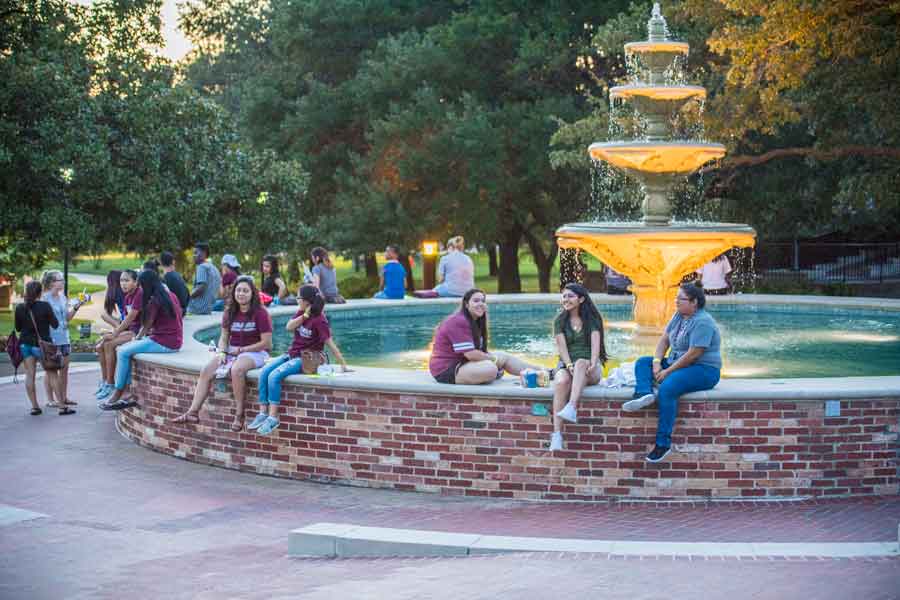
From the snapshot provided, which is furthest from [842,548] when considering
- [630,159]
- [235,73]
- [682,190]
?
[235,73]

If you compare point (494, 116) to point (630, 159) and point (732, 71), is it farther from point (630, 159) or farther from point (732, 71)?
point (630, 159)

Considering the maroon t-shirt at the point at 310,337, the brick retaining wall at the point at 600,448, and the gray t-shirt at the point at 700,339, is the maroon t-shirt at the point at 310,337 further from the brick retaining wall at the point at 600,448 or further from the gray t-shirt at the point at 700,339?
the gray t-shirt at the point at 700,339

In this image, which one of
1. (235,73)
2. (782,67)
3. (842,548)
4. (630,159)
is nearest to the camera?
(842,548)

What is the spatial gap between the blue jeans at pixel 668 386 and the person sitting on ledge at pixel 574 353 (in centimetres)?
47

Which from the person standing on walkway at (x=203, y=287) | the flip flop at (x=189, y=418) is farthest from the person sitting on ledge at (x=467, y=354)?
the person standing on walkway at (x=203, y=287)

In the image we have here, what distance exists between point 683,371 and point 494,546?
2.45m

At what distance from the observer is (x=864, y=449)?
10.2m

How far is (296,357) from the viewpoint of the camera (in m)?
11.5

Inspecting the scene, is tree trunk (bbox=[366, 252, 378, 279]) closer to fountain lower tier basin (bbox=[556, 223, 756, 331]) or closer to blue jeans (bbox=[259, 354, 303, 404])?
fountain lower tier basin (bbox=[556, 223, 756, 331])

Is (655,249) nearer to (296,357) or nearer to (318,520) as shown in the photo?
(296,357)

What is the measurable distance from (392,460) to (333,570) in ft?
8.06

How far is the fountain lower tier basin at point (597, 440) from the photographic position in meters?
10.2

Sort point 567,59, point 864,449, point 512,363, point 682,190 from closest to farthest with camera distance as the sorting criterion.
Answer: point 864,449
point 512,363
point 682,190
point 567,59

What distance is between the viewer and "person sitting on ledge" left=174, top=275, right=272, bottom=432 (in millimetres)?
11656
